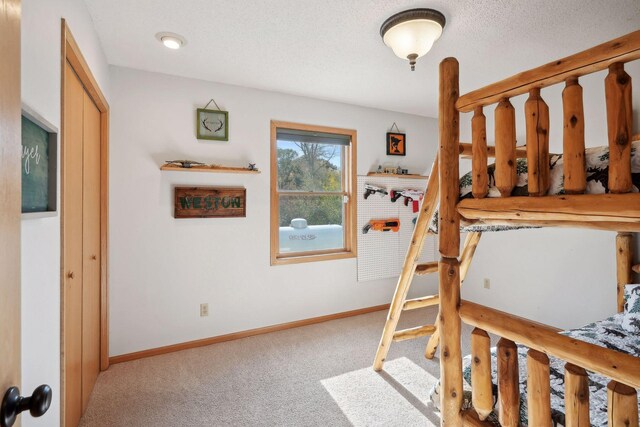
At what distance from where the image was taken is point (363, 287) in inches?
149

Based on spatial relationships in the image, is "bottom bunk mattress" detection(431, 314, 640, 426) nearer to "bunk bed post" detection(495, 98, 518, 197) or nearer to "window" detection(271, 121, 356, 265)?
"bunk bed post" detection(495, 98, 518, 197)

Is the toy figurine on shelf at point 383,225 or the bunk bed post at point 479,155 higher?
the bunk bed post at point 479,155

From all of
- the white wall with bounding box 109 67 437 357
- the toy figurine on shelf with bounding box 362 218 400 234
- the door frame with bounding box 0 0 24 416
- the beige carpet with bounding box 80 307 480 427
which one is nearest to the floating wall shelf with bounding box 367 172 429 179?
the toy figurine on shelf with bounding box 362 218 400 234

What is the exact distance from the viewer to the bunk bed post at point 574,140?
93cm

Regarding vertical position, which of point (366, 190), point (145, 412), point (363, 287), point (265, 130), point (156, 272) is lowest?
point (145, 412)

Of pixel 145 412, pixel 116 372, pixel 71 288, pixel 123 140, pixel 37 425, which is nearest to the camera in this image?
pixel 37 425

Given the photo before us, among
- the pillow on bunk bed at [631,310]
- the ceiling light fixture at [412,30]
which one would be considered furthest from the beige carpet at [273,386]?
the ceiling light fixture at [412,30]

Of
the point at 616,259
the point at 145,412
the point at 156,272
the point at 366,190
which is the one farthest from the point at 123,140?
the point at 616,259

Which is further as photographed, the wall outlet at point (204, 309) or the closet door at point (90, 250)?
the wall outlet at point (204, 309)

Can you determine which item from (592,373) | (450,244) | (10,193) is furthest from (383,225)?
(10,193)

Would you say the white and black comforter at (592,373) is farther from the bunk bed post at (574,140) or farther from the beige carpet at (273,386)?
the bunk bed post at (574,140)

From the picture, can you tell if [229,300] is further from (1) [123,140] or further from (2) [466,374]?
(2) [466,374]

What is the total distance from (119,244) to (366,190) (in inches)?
98.8

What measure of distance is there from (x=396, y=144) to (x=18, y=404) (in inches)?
153
